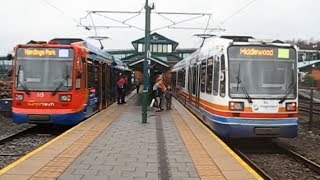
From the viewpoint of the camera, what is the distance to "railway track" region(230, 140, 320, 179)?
11.0m

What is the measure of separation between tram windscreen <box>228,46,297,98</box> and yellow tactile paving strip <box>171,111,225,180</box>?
1792 millimetres

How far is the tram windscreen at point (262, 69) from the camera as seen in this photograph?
13859mm

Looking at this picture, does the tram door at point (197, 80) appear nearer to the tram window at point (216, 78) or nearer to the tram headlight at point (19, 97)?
the tram window at point (216, 78)

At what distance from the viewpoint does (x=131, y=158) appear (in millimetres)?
9688

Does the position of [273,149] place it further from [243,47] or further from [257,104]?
[243,47]

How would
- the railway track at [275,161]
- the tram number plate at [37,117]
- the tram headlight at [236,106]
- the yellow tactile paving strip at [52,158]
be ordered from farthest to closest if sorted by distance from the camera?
1. the tram number plate at [37,117]
2. the tram headlight at [236,106]
3. the railway track at [275,161]
4. the yellow tactile paving strip at [52,158]

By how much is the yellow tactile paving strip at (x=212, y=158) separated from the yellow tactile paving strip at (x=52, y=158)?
222 centimetres

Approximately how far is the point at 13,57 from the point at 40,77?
1073 millimetres

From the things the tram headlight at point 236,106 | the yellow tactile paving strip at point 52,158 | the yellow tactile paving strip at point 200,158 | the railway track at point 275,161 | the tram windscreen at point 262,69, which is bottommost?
the railway track at point 275,161

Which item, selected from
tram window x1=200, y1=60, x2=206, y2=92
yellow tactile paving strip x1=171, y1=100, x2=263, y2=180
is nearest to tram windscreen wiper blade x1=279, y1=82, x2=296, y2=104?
yellow tactile paving strip x1=171, y1=100, x2=263, y2=180

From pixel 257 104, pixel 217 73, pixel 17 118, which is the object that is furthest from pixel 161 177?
pixel 17 118

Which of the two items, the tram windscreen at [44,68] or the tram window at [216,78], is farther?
the tram windscreen at [44,68]

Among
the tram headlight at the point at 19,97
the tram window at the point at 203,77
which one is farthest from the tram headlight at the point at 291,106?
the tram headlight at the point at 19,97

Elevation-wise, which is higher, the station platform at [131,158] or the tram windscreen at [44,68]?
the tram windscreen at [44,68]
